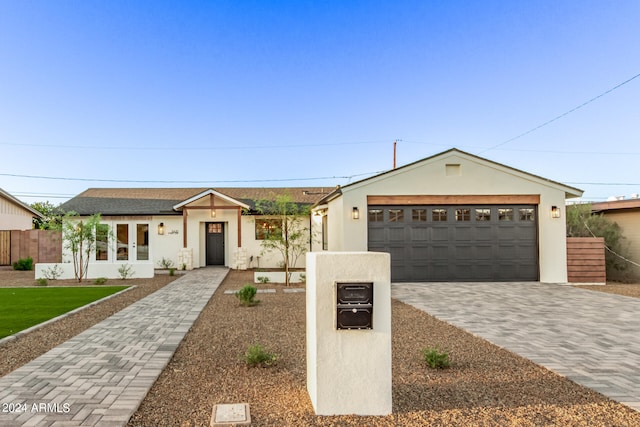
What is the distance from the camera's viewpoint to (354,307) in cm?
296

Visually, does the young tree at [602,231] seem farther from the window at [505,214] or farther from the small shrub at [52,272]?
the small shrub at [52,272]

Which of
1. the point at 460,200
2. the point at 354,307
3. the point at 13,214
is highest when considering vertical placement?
the point at 13,214

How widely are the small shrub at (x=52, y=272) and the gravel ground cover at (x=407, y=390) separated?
11.0 meters

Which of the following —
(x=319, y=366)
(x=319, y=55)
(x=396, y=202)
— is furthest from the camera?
(x=319, y=55)

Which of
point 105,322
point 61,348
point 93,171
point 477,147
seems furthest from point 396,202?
point 93,171

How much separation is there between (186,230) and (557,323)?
14.7 meters

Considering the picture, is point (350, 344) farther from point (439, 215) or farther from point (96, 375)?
point (439, 215)

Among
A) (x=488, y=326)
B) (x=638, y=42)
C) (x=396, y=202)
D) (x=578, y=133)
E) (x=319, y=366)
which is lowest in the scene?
(x=488, y=326)

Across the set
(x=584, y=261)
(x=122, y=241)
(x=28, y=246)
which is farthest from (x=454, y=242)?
(x=28, y=246)

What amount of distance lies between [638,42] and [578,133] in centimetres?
544

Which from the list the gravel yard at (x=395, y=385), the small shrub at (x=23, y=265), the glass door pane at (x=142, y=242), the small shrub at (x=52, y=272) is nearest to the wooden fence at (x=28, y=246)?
the small shrub at (x=23, y=265)

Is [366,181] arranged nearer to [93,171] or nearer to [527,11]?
[527,11]

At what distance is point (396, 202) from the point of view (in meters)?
12.1

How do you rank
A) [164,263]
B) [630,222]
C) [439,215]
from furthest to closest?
[164,263] → [630,222] → [439,215]
